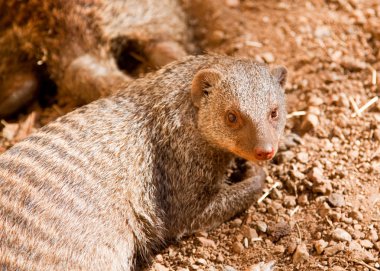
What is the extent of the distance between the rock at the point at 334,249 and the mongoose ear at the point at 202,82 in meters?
0.98

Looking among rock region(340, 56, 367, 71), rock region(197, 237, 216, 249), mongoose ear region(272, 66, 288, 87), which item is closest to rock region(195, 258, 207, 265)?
rock region(197, 237, 216, 249)

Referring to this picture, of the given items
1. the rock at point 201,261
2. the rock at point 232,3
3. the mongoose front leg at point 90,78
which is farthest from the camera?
the rock at point 232,3

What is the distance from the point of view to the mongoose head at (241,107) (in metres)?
2.55

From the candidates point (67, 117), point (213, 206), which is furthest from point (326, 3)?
point (67, 117)

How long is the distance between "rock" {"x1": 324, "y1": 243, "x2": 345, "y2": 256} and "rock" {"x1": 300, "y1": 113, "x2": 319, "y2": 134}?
0.84 metres

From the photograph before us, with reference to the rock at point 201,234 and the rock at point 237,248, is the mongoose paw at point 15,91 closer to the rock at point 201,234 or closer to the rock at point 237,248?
the rock at point 201,234

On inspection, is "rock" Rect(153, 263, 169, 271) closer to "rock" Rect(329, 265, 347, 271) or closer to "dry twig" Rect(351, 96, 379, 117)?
"rock" Rect(329, 265, 347, 271)

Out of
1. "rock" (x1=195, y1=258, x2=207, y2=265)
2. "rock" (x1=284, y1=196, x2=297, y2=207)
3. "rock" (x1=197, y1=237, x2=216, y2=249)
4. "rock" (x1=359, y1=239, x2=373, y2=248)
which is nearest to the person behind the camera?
"rock" (x1=359, y1=239, x2=373, y2=248)

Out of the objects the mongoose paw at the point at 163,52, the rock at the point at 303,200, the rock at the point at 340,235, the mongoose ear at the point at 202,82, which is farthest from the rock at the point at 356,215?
the mongoose paw at the point at 163,52

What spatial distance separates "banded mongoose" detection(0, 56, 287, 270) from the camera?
2443 millimetres

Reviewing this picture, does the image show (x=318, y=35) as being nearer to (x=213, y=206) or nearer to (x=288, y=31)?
(x=288, y=31)

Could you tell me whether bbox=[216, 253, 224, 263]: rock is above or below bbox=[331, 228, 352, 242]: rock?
below

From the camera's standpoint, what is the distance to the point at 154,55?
3900 mm

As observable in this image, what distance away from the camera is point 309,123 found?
325cm
